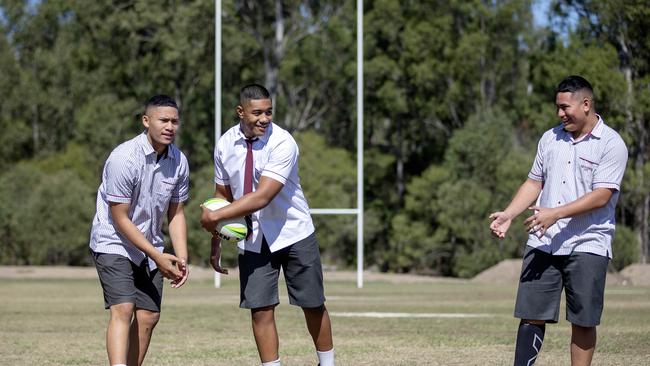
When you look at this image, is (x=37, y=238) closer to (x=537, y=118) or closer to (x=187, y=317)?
(x=537, y=118)

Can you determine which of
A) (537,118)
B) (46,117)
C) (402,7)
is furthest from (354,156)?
(46,117)

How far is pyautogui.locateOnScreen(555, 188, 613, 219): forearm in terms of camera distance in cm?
888

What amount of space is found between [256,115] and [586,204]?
247 centimetres

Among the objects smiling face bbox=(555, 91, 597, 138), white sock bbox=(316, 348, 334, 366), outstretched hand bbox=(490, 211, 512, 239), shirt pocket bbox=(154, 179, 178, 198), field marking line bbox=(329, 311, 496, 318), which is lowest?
field marking line bbox=(329, 311, 496, 318)

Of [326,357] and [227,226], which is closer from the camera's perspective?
[227,226]

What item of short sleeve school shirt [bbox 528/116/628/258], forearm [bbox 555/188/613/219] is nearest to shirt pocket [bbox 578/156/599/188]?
short sleeve school shirt [bbox 528/116/628/258]

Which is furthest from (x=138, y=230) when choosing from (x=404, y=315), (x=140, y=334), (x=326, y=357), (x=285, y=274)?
(x=404, y=315)

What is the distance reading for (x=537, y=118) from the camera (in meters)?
47.6

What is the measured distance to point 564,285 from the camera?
927cm

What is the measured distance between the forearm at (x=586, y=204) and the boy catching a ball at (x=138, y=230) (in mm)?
2793

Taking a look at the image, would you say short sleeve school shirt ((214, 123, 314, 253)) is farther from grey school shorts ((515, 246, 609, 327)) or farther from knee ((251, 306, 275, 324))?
grey school shorts ((515, 246, 609, 327))

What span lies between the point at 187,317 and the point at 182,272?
10.2m

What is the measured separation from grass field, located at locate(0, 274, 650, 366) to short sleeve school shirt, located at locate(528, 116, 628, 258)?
3064 mm

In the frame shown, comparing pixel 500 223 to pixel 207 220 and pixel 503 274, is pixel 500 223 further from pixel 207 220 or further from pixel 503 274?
pixel 503 274
